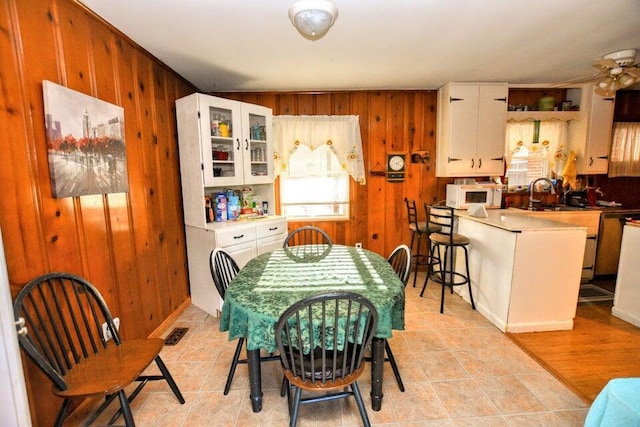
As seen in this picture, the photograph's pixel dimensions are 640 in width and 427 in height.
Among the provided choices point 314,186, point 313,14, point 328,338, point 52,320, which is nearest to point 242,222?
point 314,186

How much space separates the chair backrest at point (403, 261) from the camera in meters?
1.94

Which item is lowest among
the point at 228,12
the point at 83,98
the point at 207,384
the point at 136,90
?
the point at 207,384

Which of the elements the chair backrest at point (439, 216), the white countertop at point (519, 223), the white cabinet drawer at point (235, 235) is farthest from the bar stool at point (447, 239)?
the white cabinet drawer at point (235, 235)

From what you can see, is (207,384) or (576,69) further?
(576,69)

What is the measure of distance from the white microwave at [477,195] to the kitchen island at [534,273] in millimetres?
873

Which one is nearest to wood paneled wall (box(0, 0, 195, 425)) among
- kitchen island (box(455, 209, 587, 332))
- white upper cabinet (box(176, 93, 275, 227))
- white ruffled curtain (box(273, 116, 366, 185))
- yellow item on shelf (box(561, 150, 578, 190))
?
white upper cabinet (box(176, 93, 275, 227))

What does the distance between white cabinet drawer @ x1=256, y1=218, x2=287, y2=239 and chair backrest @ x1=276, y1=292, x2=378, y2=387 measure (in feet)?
5.81

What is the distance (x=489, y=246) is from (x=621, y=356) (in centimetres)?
114

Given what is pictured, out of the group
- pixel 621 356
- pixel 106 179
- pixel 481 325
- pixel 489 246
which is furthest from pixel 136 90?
pixel 621 356

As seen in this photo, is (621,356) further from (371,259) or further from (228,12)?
(228,12)

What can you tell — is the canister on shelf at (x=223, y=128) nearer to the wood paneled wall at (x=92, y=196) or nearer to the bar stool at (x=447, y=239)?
the wood paneled wall at (x=92, y=196)

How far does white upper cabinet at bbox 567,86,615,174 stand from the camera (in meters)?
3.60

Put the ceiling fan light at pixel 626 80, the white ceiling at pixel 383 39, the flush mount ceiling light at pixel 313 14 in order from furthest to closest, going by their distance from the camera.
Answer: the ceiling fan light at pixel 626 80 < the white ceiling at pixel 383 39 < the flush mount ceiling light at pixel 313 14

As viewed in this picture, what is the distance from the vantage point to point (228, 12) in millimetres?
1890
